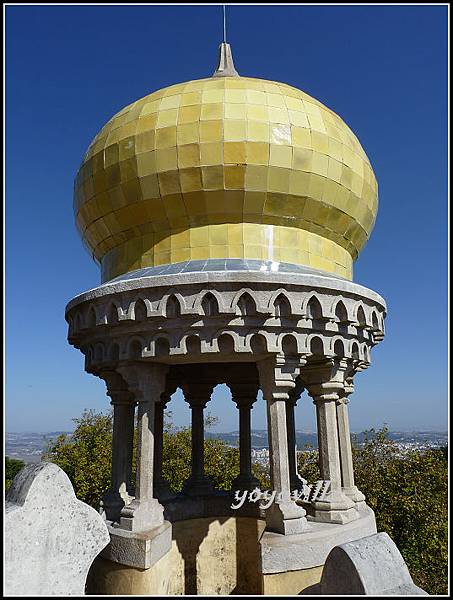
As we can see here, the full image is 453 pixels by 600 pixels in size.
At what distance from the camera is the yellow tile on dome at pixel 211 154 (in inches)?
343

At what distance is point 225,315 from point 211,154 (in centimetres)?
280

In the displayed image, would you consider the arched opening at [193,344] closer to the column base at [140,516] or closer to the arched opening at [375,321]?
the column base at [140,516]

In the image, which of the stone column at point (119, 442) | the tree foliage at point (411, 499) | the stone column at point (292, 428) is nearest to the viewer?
the stone column at point (119, 442)

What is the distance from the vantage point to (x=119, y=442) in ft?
32.7

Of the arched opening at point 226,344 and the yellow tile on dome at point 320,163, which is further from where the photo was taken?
the yellow tile on dome at point 320,163

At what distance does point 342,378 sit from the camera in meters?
9.53

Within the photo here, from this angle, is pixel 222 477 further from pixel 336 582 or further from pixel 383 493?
pixel 336 582

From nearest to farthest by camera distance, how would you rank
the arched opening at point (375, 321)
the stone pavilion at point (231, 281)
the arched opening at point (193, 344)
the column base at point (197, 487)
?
the stone pavilion at point (231, 281)
the arched opening at point (193, 344)
the arched opening at point (375, 321)
the column base at point (197, 487)

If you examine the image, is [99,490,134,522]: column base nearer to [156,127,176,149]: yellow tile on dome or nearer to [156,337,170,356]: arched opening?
[156,337,170,356]: arched opening

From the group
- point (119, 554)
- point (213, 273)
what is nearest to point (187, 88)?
point (213, 273)

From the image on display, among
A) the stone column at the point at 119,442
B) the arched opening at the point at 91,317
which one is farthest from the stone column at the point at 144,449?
the stone column at the point at 119,442

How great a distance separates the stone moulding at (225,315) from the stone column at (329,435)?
70cm

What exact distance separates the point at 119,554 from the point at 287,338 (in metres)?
4.33

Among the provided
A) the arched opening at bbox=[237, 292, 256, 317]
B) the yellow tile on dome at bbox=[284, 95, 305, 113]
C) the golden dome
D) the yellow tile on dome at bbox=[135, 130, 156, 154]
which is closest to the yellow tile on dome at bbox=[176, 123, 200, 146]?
the golden dome
